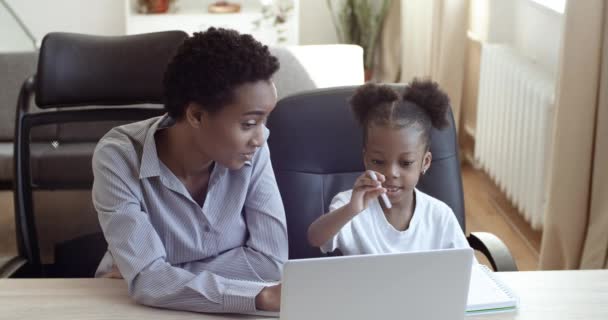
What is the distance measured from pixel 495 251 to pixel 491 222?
1.90 m

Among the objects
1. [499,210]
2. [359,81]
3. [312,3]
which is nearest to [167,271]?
[359,81]

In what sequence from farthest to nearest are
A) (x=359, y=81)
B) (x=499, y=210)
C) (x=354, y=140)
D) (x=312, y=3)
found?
1. (x=312, y=3)
2. (x=499, y=210)
3. (x=359, y=81)
4. (x=354, y=140)

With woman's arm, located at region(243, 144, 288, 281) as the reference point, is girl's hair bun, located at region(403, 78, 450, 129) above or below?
above

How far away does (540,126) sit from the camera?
326 centimetres

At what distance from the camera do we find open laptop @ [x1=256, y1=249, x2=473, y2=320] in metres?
→ 1.26

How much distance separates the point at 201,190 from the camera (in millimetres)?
1715

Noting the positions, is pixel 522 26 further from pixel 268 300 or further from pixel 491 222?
pixel 268 300

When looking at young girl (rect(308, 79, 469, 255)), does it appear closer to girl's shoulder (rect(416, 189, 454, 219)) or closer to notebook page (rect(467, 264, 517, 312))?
girl's shoulder (rect(416, 189, 454, 219))

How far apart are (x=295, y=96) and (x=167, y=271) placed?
0.58m

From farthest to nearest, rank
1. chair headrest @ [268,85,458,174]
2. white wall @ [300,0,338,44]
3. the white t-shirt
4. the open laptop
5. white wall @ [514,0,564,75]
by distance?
1. white wall @ [300,0,338,44]
2. white wall @ [514,0,564,75]
3. chair headrest @ [268,85,458,174]
4. the white t-shirt
5. the open laptop

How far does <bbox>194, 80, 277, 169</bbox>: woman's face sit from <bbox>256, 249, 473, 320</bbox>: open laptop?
15.0 inches

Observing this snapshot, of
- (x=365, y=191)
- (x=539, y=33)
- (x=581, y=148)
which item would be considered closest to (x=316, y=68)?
(x=581, y=148)

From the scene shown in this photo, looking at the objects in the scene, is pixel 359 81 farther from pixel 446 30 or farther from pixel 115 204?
pixel 115 204

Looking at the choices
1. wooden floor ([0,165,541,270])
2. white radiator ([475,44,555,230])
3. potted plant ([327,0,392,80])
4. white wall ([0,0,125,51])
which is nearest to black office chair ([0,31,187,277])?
wooden floor ([0,165,541,270])
